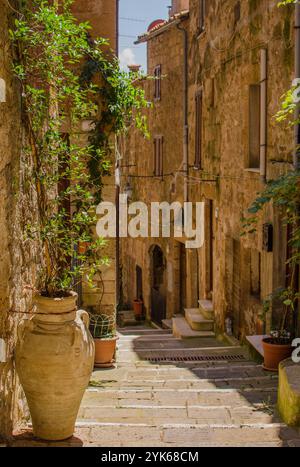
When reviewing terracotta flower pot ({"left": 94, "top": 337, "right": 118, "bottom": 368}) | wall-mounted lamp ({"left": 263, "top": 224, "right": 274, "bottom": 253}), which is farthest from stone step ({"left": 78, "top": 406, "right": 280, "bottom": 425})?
wall-mounted lamp ({"left": 263, "top": 224, "right": 274, "bottom": 253})

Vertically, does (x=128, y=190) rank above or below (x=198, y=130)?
below

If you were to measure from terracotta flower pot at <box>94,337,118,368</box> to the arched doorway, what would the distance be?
428 inches

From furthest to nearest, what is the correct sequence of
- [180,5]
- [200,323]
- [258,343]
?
[180,5]
[200,323]
[258,343]

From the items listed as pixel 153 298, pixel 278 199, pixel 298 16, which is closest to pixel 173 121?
pixel 153 298

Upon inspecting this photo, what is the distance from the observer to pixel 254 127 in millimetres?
10883

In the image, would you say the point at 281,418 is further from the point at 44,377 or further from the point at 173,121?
the point at 173,121

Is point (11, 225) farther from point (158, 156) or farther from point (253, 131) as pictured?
point (158, 156)

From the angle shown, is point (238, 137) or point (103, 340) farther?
point (238, 137)

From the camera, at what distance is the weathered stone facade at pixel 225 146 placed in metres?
9.25

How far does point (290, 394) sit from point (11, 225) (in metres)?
2.65

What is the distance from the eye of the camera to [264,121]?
31.6 ft

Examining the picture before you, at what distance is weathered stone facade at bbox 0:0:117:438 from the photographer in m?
4.85

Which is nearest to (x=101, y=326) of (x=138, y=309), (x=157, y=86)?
(x=157, y=86)

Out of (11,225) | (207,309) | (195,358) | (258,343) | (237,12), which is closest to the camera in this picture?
(11,225)
